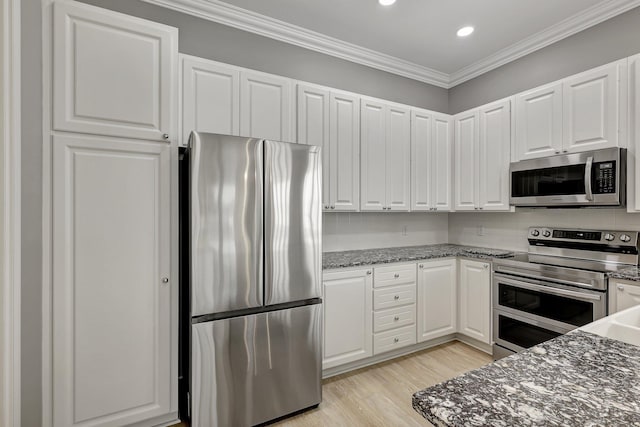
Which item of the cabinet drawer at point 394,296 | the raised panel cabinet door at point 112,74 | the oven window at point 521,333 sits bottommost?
the oven window at point 521,333

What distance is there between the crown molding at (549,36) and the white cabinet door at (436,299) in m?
2.17

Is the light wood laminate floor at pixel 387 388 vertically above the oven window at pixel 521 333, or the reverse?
the oven window at pixel 521 333

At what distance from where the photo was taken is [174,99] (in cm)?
201

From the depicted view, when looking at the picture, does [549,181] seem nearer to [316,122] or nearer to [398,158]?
[398,158]

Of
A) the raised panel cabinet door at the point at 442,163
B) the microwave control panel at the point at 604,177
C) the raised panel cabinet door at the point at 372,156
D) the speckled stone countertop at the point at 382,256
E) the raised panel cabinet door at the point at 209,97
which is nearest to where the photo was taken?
the raised panel cabinet door at the point at 209,97

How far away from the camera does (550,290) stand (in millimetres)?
2518

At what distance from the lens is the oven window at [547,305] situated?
2.34m

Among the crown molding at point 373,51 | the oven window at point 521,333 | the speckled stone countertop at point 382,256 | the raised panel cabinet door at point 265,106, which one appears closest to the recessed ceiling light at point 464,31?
the crown molding at point 373,51

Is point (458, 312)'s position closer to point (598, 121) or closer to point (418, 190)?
point (418, 190)

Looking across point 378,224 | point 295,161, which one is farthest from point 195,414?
point 378,224

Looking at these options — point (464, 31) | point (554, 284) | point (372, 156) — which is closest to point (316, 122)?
point (372, 156)

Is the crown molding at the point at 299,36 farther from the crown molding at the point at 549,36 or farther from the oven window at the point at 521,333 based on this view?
the oven window at the point at 521,333

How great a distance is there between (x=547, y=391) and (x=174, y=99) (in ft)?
7.16

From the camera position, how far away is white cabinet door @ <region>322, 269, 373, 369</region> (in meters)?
2.56
